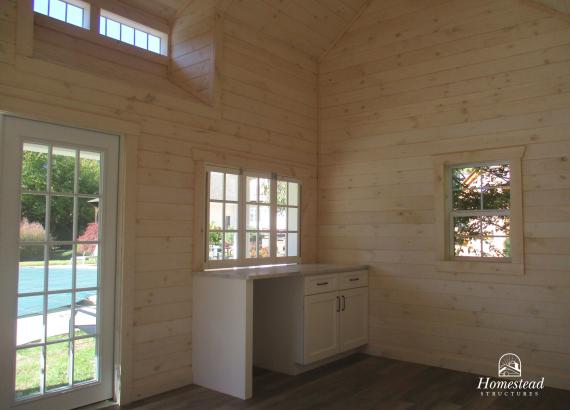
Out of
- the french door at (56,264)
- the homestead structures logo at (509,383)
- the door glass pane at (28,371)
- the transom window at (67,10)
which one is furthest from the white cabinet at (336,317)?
the transom window at (67,10)

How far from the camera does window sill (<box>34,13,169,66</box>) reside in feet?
11.2

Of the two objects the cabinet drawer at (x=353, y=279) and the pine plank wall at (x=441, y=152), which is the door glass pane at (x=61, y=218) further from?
the pine plank wall at (x=441, y=152)

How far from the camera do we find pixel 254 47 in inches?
182

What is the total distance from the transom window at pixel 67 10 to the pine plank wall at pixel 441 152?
103 inches

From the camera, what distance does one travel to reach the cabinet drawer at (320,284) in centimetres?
412

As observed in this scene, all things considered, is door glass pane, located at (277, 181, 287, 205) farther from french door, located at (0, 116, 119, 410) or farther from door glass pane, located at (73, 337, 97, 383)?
door glass pane, located at (73, 337, 97, 383)

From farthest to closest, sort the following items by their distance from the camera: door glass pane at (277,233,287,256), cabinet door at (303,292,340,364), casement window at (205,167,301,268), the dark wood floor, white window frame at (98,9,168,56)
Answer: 1. door glass pane at (277,233,287,256)
2. casement window at (205,167,301,268)
3. cabinet door at (303,292,340,364)
4. white window frame at (98,9,168,56)
5. the dark wood floor

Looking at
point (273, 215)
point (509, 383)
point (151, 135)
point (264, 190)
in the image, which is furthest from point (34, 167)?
point (509, 383)

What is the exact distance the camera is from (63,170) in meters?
3.22

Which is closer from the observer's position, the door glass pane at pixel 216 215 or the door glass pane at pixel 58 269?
the door glass pane at pixel 58 269

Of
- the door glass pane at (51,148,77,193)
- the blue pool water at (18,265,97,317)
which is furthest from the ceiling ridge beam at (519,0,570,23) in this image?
the blue pool water at (18,265,97,317)

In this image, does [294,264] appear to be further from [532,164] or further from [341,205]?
[532,164]

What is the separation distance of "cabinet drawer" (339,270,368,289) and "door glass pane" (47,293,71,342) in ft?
7.78

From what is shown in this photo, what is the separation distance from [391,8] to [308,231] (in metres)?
2.47
